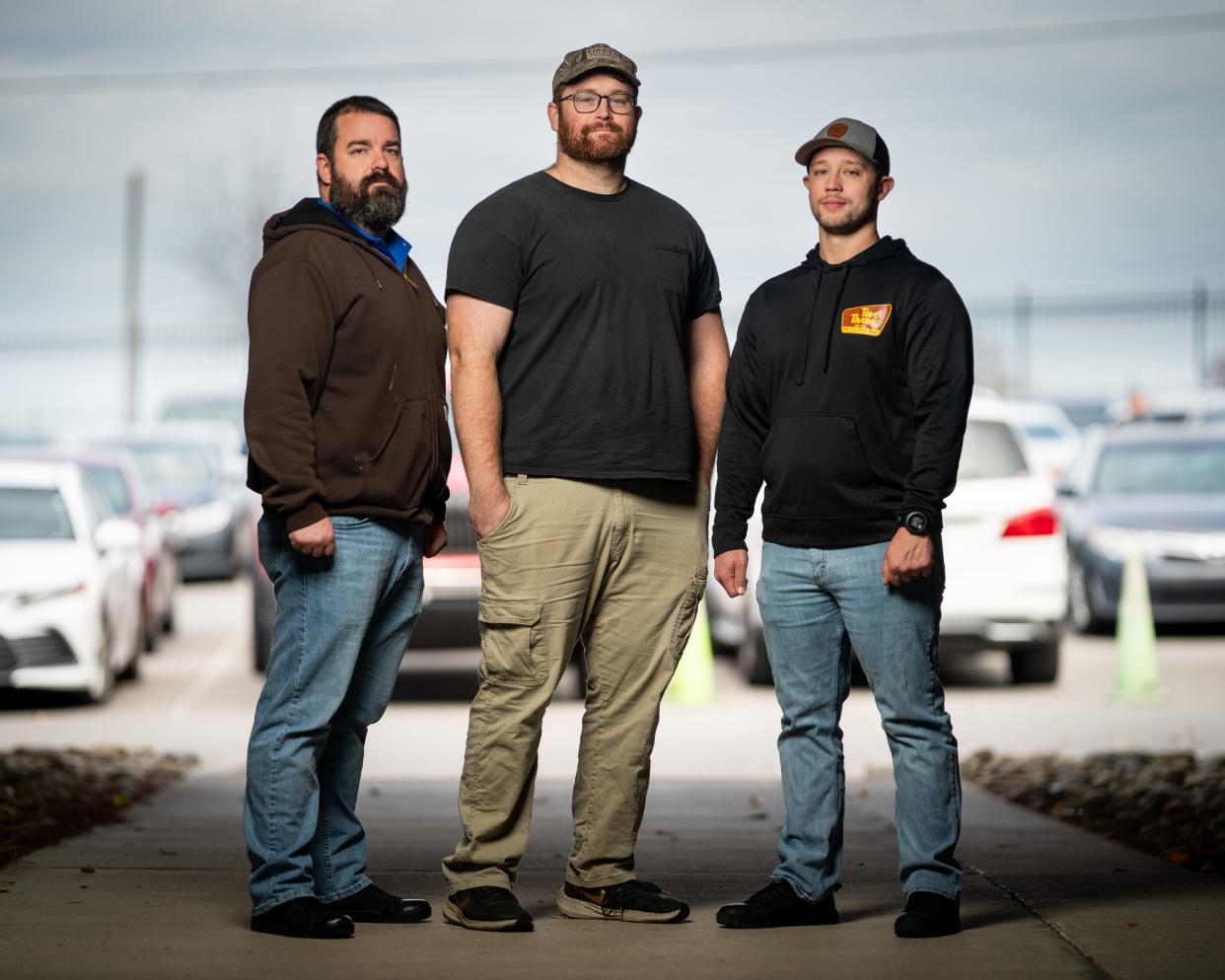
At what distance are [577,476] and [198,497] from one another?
15.9 metres

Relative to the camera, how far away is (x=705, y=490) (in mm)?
5242

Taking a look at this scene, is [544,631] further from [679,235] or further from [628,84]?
[628,84]

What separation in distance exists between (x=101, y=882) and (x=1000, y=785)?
422 centimetres

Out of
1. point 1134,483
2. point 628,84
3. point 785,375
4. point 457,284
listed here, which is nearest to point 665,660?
point 785,375

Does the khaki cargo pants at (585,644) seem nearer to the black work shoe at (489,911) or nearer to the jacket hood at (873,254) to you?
the black work shoe at (489,911)

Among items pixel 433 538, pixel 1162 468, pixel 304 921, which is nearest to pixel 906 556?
pixel 433 538

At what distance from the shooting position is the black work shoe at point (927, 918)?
15.7 feet

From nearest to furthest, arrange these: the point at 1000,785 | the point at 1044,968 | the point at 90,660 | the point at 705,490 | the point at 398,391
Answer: the point at 1044,968
the point at 398,391
the point at 705,490
the point at 1000,785
the point at 90,660

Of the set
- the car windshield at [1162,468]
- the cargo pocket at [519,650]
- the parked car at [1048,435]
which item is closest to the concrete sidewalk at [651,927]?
the cargo pocket at [519,650]

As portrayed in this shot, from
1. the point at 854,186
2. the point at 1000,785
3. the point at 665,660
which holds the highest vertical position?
the point at 854,186

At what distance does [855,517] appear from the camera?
16.2 feet

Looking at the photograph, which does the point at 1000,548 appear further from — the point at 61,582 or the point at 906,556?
the point at 906,556

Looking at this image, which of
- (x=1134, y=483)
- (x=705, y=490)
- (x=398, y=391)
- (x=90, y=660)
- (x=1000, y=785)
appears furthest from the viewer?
(x=1134, y=483)

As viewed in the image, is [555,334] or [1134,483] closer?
[555,334]
